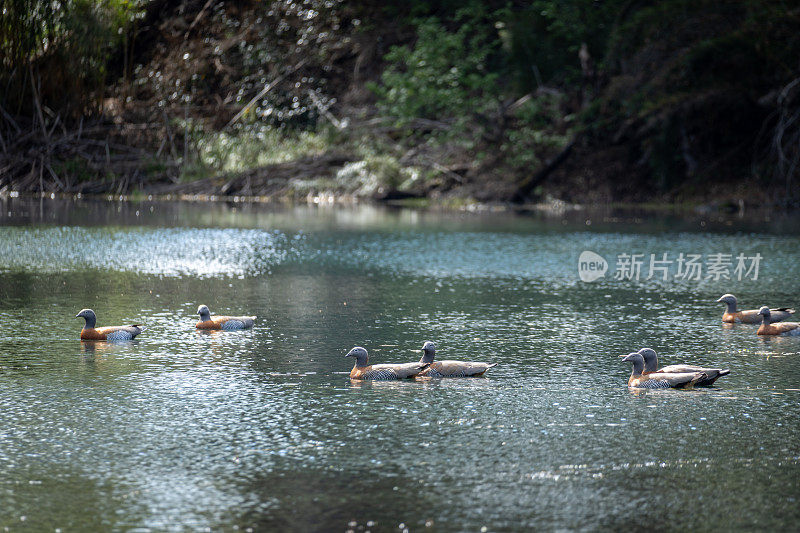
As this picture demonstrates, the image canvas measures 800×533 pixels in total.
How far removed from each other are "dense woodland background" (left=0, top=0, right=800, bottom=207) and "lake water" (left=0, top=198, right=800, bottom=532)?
1336cm

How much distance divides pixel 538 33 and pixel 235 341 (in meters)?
28.2

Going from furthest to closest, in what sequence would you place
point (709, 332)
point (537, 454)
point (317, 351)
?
point (709, 332)
point (317, 351)
point (537, 454)

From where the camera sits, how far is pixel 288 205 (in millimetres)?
32344

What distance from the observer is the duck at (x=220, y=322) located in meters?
11.2

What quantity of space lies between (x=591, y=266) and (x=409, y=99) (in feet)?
70.6

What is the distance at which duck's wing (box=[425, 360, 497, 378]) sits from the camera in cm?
909

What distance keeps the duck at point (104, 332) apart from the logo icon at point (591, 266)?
7.21 meters

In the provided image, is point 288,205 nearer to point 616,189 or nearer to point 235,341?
point 616,189

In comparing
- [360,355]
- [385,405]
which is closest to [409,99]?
[360,355]

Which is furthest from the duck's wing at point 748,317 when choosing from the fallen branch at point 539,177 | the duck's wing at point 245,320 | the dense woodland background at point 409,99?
the fallen branch at point 539,177

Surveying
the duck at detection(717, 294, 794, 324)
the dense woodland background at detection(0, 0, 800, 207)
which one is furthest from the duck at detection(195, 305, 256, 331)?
the dense woodland background at detection(0, 0, 800, 207)

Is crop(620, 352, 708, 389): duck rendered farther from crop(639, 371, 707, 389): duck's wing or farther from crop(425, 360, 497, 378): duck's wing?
crop(425, 360, 497, 378): duck's wing

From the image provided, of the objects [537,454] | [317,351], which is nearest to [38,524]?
[537,454]

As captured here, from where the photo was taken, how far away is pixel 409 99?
124 feet
